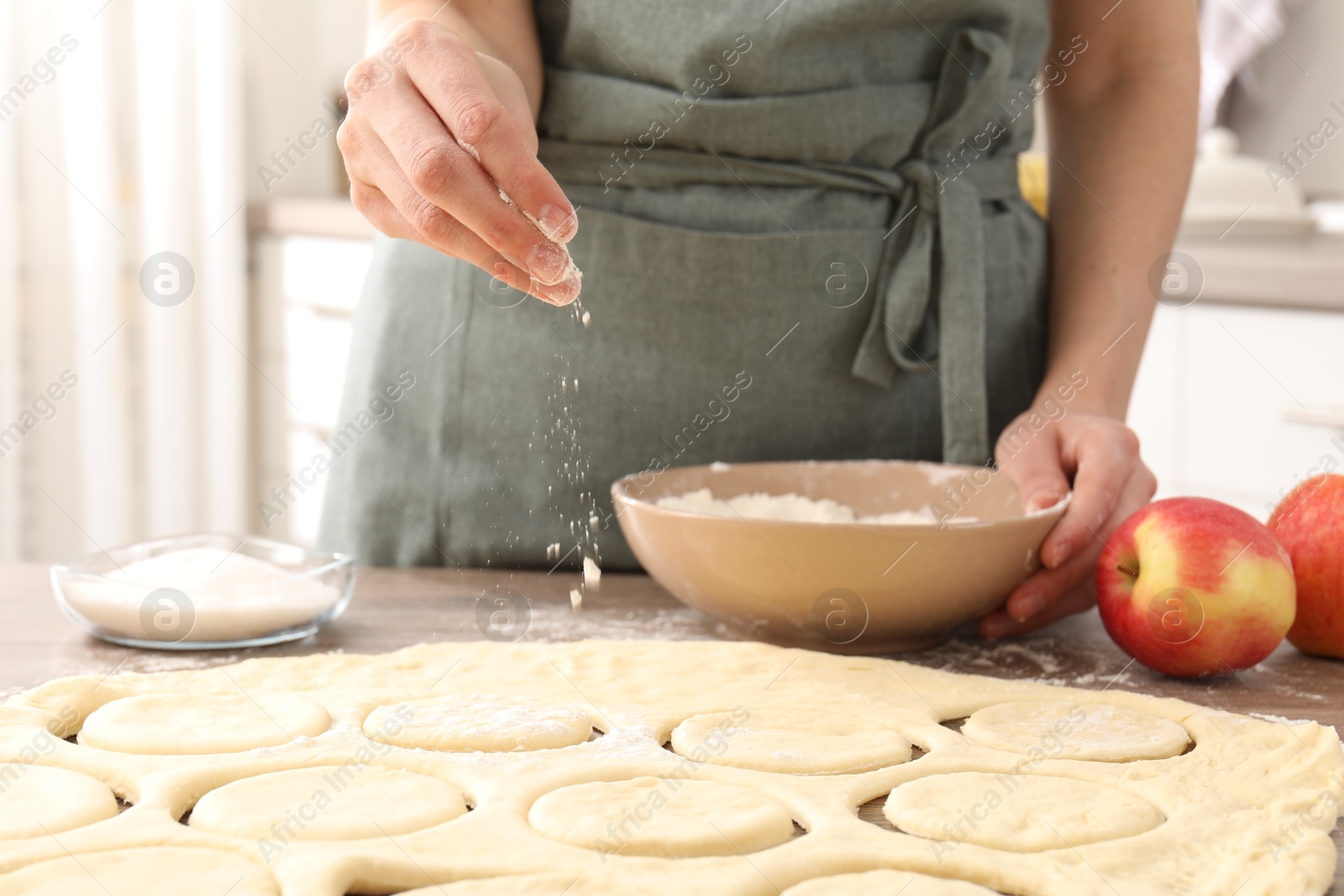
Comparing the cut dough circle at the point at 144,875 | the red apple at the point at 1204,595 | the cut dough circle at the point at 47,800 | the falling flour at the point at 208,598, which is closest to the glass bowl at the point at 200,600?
the falling flour at the point at 208,598

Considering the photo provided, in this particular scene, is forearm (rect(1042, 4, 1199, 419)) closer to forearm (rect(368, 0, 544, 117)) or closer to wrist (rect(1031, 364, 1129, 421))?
wrist (rect(1031, 364, 1129, 421))

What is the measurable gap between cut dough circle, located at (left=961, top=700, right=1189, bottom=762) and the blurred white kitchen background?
162cm

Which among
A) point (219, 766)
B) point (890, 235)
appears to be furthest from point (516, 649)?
point (890, 235)

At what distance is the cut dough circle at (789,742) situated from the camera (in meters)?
0.70

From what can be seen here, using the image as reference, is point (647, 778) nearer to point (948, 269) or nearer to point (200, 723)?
point (200, 723)

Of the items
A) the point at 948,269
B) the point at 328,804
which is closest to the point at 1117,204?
the point at 948,269

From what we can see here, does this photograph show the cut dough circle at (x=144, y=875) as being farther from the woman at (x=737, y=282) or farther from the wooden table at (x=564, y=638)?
the woman at (x=737, y=282)

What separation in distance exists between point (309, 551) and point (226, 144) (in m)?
2.13

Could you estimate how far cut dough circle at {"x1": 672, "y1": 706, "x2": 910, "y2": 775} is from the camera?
2.28 ft

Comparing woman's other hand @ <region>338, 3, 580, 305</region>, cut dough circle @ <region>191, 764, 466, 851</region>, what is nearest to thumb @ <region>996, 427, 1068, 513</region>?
woman's other hand @ <region>338, 3, 580, 305</region>

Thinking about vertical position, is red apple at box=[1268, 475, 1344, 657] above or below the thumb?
below

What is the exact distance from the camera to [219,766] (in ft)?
2.20

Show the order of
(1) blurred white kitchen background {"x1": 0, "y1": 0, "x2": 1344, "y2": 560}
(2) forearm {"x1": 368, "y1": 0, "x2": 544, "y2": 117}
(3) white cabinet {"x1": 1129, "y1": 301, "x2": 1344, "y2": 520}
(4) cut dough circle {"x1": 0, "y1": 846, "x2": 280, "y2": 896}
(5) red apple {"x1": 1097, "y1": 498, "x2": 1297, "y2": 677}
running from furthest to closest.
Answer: (1) blurred white kitchen background {"x1": 0, "y1": 0, "x2": 1344, "y2": 560}
(3) white cabinet {"x1": 1129, "y1": 301, "x2": 1344, "y2": 520}
(2) forearm {"x1": 368, "y1": 0, "x2": 544, "y2": 117}
(5) red apple {"x1": 1097, "y1": 498, "x2": 1297, "y2": 677}
(4) cut dough circle {"x1": 0, "y1": 846, "x2": 280, "y2": 896}

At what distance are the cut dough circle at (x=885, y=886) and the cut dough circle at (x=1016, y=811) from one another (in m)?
0.04
